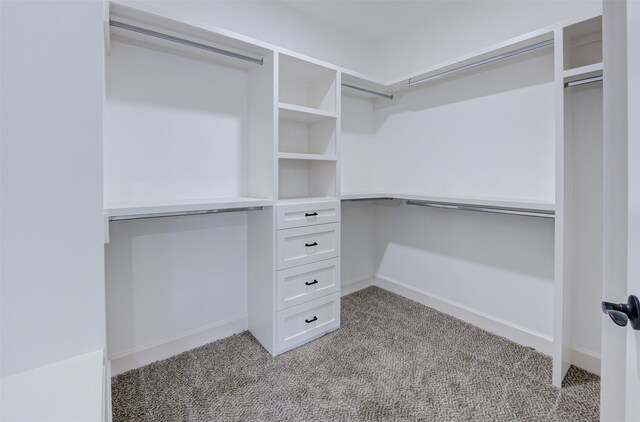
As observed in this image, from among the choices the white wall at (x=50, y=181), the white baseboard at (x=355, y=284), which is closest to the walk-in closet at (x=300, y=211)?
the white wall at (x=50, y=181)

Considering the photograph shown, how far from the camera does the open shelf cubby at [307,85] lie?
211cm

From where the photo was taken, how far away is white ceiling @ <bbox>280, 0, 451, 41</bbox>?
2348 millimetres

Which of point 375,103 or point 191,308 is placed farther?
point 375,103

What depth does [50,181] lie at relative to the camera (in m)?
0.73

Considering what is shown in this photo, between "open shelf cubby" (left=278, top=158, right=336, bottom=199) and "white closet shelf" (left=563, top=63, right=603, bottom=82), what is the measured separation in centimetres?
142

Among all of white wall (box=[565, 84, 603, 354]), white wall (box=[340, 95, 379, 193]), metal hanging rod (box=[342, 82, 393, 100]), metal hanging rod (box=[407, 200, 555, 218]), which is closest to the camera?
white wall (box=[565, 84, 603, 354])

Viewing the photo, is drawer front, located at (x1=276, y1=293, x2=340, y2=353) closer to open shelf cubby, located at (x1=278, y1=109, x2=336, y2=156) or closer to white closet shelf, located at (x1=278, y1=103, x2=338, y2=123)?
open shelf cubby, located at (x1=278, y1=109, x2=336, y2=156)

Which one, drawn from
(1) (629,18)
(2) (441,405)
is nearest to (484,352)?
(2) (441,405)

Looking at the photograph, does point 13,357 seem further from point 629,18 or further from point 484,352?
point 484,352

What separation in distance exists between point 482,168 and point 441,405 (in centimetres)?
164

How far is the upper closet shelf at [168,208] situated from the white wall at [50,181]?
2.02 ft

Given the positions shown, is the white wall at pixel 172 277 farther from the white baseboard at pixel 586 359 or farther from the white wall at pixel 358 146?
the white baseboard at pixel 586 359

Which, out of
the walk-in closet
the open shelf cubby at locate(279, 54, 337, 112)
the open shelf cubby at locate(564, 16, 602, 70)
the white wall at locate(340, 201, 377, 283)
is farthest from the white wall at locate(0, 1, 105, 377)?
the white wall at locate(340, 201, 377, 283)

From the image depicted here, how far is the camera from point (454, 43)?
238 cm
